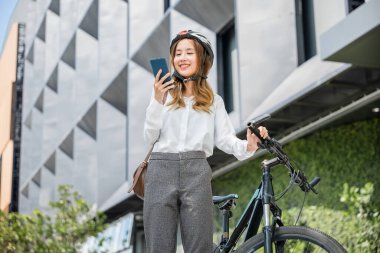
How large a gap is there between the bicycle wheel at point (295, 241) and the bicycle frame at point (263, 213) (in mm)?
63

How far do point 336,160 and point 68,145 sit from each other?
75.0ft

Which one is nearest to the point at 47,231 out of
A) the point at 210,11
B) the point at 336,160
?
the point at 210,11

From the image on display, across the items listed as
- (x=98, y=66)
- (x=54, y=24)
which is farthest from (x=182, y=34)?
(x=54, y=24)

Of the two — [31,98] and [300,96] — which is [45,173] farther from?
[300,96]

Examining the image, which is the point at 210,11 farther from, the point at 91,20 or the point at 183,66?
the point at 183,66

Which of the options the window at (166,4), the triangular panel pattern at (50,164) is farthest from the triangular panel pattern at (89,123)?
the window at (166,4)

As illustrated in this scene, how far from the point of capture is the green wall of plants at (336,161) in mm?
12180

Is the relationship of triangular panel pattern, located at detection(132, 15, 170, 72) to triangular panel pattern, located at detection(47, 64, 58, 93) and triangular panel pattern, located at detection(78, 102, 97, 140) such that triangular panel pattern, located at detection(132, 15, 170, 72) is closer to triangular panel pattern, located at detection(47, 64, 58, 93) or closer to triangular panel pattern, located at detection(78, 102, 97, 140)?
triangular panel pattern, located at detection(78, 102, 97, 140)

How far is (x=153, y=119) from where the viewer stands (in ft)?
13.9

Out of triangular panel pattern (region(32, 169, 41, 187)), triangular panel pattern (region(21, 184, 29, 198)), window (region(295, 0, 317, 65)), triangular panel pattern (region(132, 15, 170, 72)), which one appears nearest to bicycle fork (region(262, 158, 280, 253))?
window (region(295, 0, 317, 65))

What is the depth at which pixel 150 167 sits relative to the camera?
4270 millimetres

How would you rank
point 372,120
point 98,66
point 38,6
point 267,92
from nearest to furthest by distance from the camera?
1. point 372,120
2. point 267,92
3. point 98,66
4. point 38,6

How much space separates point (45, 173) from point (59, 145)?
513 cm

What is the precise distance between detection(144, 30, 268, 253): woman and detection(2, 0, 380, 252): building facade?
14.0ft
